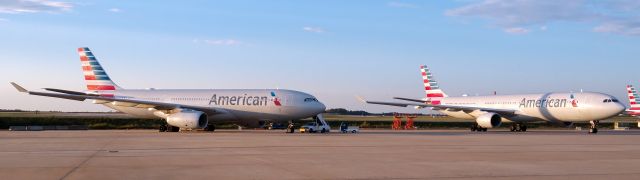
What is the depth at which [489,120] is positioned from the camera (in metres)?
45.2

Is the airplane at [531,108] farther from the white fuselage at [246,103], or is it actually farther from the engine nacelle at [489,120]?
the white fuselage at [246,103]

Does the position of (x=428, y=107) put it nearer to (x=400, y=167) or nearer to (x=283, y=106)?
(x=283, y=106)

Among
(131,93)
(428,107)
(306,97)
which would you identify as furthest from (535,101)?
(131,93)

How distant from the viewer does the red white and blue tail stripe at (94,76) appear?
1772 inches

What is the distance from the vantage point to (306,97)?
38969mm

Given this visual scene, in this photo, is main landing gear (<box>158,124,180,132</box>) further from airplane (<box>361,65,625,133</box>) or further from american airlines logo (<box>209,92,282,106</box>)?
airplane (<box>361,65,625,133</box>)

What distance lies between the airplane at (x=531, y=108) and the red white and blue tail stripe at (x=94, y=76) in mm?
17314

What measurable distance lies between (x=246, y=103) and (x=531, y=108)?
18949mm

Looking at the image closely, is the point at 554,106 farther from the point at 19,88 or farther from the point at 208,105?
the point at 19,88

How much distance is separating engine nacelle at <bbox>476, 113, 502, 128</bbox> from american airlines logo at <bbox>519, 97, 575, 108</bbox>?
1.96 meters

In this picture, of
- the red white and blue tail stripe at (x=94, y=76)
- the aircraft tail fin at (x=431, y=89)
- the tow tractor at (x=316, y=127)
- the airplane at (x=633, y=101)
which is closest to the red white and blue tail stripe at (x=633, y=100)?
the airplane at (x=633, y=101)

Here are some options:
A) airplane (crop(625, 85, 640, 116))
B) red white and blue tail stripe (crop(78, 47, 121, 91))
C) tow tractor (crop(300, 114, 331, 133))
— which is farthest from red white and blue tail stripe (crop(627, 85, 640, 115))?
red white and blue tail stripe (crop(78, 47, 121, 91))

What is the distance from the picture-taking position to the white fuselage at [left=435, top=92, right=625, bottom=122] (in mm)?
41750

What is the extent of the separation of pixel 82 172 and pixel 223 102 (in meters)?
27.5
